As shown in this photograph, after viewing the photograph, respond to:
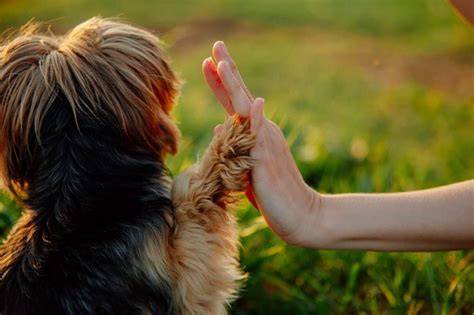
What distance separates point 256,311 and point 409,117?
10.9ft

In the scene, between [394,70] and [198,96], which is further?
[394,70]

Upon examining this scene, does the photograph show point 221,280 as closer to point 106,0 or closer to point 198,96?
point 198,96

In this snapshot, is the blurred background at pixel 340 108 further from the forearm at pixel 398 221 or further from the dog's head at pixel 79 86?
the dog's head at pixel 79 86

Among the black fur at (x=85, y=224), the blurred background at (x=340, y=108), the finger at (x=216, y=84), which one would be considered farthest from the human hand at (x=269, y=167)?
the blurred background at (x=340, y=108)

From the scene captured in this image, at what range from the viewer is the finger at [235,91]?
258 cm

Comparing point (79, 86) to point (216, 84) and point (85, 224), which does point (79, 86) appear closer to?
point (85, 224)

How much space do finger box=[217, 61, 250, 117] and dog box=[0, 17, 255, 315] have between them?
0.04 metres

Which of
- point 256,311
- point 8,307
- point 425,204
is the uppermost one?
point 8,307

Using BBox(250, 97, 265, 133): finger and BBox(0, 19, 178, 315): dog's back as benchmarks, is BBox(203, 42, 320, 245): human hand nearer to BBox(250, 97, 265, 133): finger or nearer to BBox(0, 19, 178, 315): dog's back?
BBox(250, 97, 265, 133): finger

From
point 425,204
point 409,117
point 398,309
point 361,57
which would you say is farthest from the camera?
point 361,57

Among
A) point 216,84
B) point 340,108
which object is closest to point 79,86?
point 216,84

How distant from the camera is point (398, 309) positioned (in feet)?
11.1

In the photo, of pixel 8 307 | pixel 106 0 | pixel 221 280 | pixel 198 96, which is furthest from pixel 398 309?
pixel 106 0

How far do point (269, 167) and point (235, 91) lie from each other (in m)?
0.31
